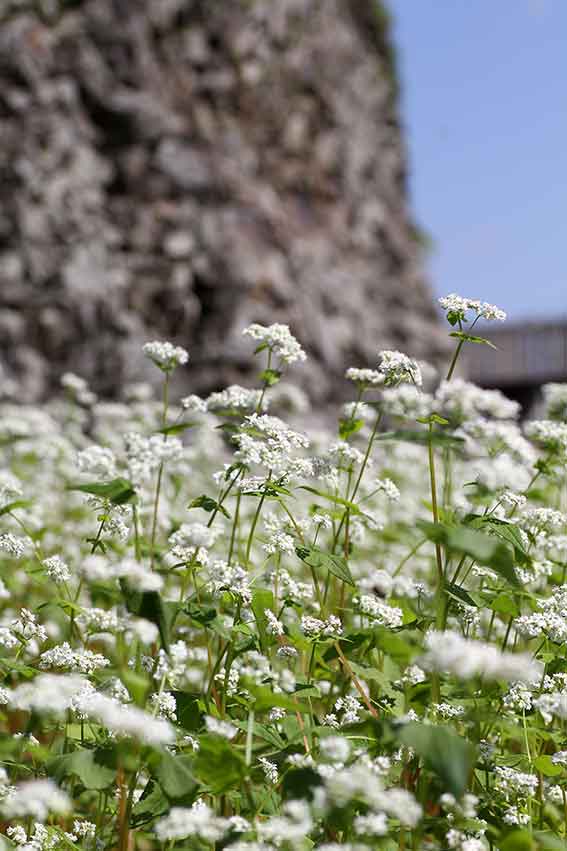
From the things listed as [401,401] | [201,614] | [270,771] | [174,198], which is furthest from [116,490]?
[174,198]

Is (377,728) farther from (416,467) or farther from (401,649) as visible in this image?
(416,467)

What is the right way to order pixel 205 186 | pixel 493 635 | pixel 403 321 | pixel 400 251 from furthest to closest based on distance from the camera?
1. pixel 400 251
2. pixel 403 321
3. pixel 205 186
4. pixel 493 635

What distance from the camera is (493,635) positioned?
10.5ft

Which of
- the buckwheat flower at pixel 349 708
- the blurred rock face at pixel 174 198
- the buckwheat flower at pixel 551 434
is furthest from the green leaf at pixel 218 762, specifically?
the blurred rock face at pixel 174 198

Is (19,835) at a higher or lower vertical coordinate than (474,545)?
lower

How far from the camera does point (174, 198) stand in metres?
10.1

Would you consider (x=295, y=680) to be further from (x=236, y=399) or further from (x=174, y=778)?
(x=236, y=399)

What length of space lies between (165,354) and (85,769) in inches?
50.8

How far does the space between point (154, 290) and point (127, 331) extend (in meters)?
0.63

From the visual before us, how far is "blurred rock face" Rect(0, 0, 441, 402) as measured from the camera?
9227mm

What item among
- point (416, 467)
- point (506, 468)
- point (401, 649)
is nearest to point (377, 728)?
point (401, 649)

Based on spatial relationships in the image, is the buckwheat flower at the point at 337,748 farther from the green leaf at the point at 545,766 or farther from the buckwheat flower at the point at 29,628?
the buckwheat flower at the point at 29,628

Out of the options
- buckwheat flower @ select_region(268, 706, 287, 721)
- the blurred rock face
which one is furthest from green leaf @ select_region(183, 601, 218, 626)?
the blurred rock face

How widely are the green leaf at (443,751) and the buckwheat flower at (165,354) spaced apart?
144cm
